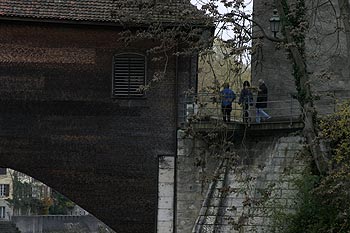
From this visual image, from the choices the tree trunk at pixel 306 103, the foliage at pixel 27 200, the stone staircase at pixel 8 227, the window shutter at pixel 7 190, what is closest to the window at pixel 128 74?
the tree trunk at pixel 306 103

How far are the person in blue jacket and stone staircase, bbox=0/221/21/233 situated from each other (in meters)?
29.9

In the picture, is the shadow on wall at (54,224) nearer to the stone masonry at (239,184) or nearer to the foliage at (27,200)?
the foliage at (27,200)

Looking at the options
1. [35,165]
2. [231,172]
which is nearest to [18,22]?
[35,165]

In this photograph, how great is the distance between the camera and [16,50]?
21750 mm

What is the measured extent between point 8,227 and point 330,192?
115 ft

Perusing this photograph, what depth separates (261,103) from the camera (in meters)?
21.7

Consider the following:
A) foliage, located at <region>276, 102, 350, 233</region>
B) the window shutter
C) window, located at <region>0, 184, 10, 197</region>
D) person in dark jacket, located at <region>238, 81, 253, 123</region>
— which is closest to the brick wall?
person in dark jacket, located at <region>238, 81, 253, 123</region>

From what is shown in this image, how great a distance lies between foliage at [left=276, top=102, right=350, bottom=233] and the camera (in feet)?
58.7

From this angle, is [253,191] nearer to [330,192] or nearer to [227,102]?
[227,102]

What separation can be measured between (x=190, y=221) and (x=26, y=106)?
17.8ft

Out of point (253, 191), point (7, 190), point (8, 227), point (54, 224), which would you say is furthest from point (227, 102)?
point (7, 190)

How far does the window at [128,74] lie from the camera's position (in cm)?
2203

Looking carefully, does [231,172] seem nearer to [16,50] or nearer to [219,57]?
[219,57]

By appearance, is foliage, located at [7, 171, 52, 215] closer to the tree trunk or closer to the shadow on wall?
the shadow on wall
